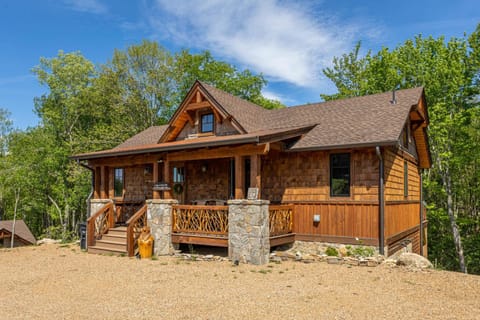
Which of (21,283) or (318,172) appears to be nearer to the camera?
(21,283)

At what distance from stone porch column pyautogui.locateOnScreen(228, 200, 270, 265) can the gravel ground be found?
389 millimetres

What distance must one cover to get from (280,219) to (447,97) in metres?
16.8

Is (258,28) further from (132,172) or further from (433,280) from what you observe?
(433,280)

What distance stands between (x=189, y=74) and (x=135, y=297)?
27268 millimetres

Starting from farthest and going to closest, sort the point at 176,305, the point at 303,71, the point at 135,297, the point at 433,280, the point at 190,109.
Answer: the point at 303,71 < the point at 190,109 < the point at 433,280 < the point at 135,297 < the point at 176,305

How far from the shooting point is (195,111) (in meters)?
14.2

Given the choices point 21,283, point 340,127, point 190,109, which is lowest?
point 21,283

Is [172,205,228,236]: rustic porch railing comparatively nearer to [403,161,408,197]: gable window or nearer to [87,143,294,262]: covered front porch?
[87,143,294,262]: covered front porch

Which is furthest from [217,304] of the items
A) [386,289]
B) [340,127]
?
[340,127]

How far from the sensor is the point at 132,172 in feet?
53.3

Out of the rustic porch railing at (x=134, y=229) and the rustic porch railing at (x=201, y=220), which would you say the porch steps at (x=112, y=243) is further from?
the rustic porch railing at (x=201, y=220)

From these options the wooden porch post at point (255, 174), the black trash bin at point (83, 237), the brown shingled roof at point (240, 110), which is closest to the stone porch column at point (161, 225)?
the wooden porch post at point (255, 174)

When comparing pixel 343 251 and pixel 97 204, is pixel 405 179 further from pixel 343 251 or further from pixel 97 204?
pixel 97 204

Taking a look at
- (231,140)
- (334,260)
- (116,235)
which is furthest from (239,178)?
(116,235)
